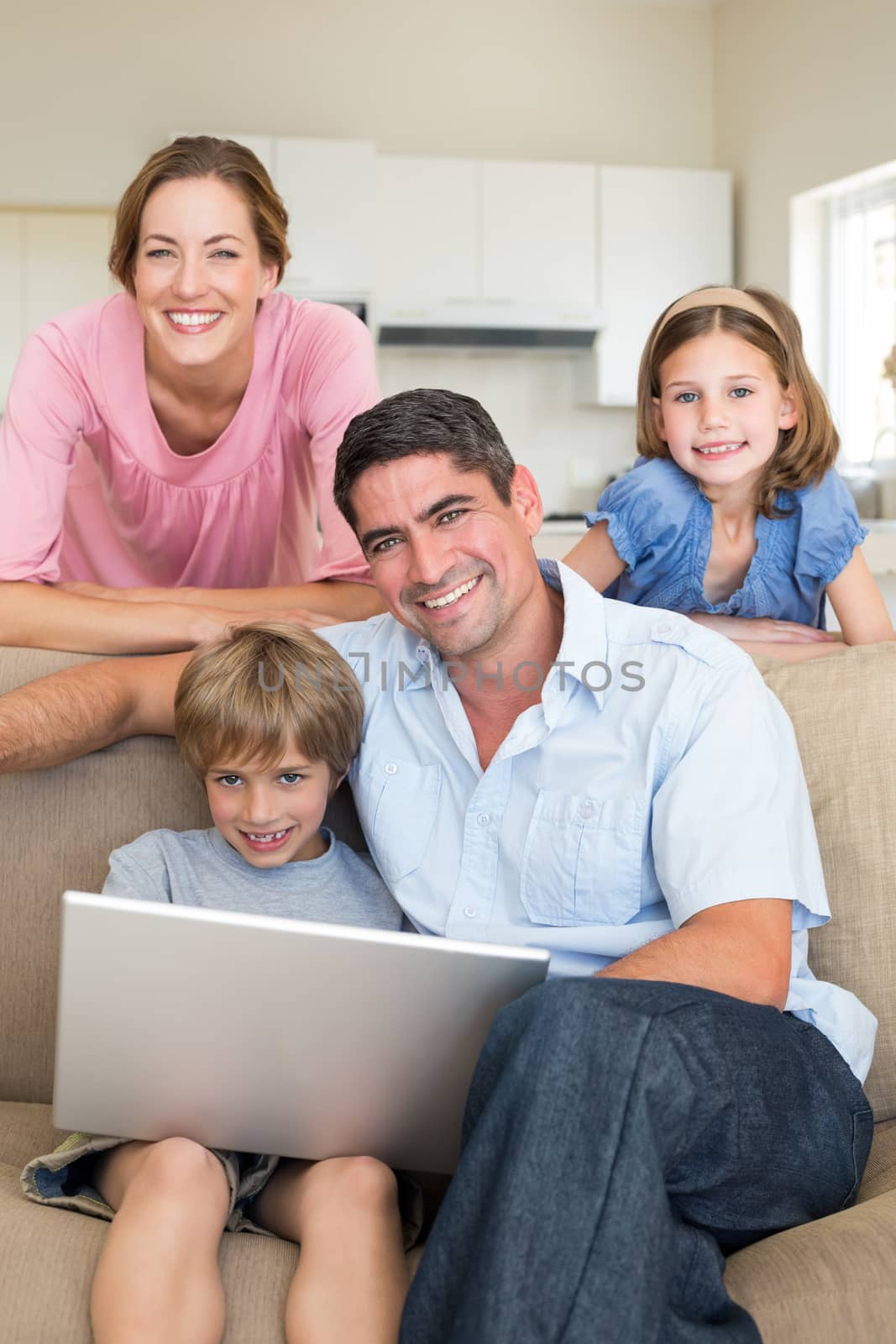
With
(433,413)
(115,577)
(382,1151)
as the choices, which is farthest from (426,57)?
(382,1151)

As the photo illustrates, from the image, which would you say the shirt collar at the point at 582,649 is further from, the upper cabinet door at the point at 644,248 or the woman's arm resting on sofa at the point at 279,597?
the upper cabinet door at the point at 644,248

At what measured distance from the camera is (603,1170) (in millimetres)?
926

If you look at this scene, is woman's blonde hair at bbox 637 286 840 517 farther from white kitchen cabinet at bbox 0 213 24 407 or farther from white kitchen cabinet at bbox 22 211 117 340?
white kitchen cabinet at bbox 0 213 24 407

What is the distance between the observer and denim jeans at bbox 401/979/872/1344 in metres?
0.90

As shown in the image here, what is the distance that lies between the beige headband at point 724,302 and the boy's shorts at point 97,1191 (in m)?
1.41

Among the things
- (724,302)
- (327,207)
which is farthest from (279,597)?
(327,207)

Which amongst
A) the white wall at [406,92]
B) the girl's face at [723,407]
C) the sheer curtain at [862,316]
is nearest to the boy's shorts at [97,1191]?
the girl's face at [723,407]

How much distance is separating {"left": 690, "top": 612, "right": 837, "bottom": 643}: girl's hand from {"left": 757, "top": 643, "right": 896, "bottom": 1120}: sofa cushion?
0.67ft

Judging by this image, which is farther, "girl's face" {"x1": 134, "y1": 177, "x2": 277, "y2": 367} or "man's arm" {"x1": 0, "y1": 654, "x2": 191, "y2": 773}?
"girl's face" {"x1": 134, "y1": 177, "x2": 277, "y2": 367}

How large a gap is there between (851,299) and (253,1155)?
4959mm

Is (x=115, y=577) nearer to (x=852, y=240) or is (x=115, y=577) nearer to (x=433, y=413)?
(x=433, y=413)

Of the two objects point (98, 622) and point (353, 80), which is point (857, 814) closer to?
point (98, 622)

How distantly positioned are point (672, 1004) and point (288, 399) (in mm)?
1348

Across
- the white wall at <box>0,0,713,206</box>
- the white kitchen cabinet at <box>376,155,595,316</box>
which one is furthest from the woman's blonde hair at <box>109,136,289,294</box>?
the white wall at <box>0,0,713,206</box>
